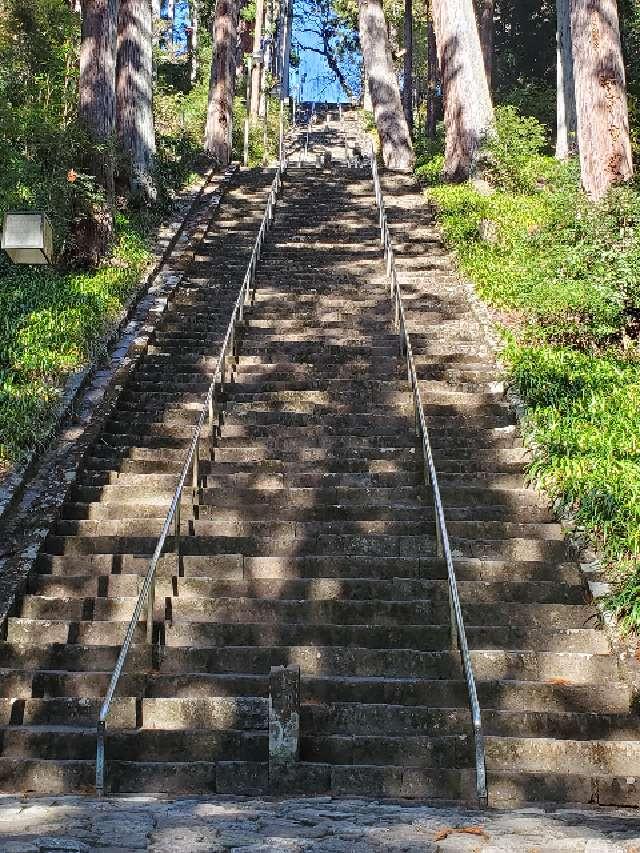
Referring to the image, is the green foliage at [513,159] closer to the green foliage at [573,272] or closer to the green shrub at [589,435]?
the green foliage at [573,272]

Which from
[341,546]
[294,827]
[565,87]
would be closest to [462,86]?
[565,87]

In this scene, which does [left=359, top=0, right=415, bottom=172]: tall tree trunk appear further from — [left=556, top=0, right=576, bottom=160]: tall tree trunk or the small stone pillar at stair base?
the small stone pillar at stair base

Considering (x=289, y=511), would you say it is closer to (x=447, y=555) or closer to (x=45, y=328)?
(x=447, y=555)

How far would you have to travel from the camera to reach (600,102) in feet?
44.3

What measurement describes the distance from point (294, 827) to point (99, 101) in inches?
582

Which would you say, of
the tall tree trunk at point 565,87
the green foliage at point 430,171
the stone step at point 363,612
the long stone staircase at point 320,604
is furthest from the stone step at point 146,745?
the green foliage at point 430,171

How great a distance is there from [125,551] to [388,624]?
261 centimetres

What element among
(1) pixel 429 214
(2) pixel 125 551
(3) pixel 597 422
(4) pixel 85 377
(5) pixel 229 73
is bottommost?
(2) pixel 125 551

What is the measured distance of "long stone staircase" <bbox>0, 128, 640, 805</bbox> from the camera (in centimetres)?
607

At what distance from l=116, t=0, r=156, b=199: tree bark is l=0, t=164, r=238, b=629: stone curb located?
3.02 meters

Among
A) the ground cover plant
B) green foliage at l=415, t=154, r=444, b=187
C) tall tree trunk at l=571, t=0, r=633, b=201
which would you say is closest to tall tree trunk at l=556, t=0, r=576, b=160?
green foliage at l=415, t=154, r=444, b=187

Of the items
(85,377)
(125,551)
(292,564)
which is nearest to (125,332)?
(85,377)

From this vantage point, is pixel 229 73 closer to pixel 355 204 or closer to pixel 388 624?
pixel 355 204

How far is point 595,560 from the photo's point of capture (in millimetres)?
7891
